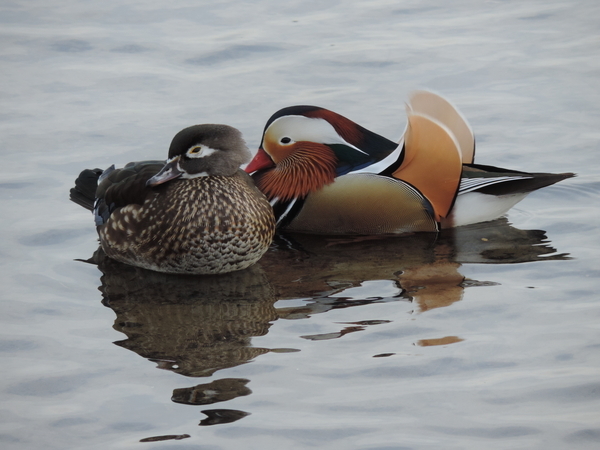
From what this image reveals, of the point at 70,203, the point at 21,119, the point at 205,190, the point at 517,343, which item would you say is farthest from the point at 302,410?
the point at 21,119

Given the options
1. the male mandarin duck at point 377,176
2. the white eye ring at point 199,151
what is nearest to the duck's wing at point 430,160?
the male mandarin duck at point 377,176

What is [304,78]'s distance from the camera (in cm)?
779

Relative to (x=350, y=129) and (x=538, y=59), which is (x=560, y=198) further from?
(x=538, y=59)

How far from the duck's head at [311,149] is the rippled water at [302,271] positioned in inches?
14.6

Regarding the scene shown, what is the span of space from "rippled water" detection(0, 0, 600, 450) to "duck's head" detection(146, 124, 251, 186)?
60cm

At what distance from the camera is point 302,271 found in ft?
17.4

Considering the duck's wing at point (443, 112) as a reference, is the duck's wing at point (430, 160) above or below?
below

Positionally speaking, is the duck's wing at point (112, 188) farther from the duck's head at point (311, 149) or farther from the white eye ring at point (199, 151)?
the duck's head at point (311, 149)

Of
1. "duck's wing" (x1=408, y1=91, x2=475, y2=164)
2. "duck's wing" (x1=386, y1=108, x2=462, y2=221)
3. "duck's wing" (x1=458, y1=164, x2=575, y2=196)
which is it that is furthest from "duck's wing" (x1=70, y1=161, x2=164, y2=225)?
"duck's wing" (x1=458, y1=164, x2=575, y2=196)

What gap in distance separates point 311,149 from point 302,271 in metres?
0.87

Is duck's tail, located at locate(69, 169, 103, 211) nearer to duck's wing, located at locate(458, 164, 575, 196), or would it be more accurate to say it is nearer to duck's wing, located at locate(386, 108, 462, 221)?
duck's wing, located at locate(386, 108, 462, 221)

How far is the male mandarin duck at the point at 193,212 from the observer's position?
498 cm

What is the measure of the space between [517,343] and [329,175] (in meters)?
1.76

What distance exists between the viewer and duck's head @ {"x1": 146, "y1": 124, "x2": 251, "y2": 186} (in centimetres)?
504
